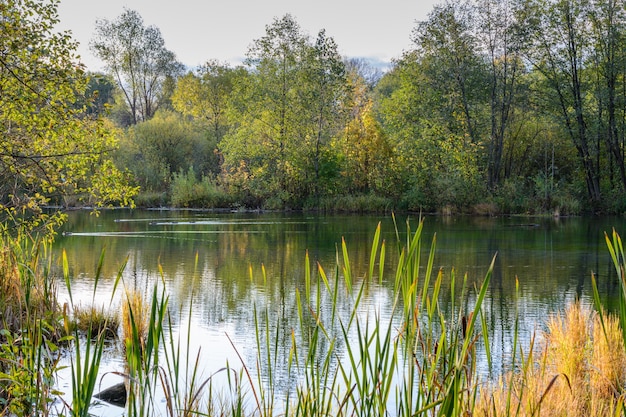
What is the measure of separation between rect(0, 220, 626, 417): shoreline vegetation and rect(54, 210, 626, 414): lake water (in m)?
0.33

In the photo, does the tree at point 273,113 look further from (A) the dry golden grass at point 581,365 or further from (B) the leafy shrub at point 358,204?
(A) the dry golden grass at point 581,365

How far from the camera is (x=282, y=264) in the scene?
16.9 metres

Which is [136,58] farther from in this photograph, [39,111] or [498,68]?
[39,111]

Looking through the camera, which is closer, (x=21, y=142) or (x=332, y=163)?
(x=21, y=142)

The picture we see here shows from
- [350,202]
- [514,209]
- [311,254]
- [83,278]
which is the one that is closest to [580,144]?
[514,209]

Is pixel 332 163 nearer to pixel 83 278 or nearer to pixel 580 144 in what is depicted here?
pixel 580 144

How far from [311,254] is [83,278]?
590 centimetres

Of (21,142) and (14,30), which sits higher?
(14,30)

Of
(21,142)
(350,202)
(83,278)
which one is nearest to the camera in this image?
(21,142)

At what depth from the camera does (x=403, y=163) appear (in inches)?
1535

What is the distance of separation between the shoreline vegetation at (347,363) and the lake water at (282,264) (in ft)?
1.10

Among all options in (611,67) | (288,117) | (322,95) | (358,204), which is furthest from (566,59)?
(288,117)

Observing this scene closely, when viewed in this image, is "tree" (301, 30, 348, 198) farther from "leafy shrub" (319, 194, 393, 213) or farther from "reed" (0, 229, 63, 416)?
"reed" (0, 229, 63, 416)

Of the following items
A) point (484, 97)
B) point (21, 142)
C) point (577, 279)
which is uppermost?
point (484, 97)
